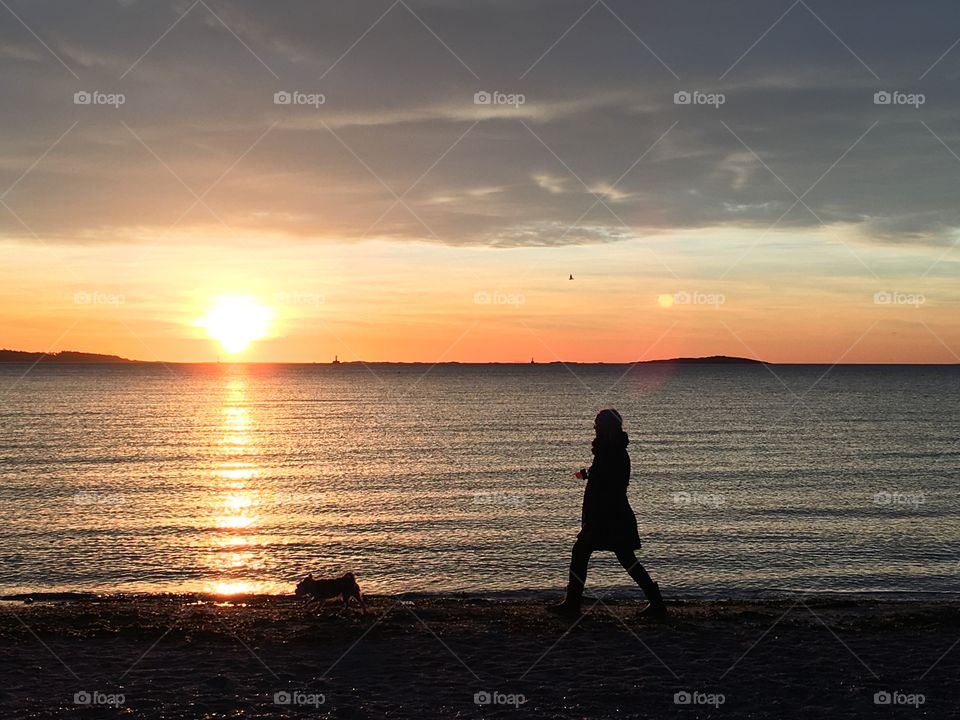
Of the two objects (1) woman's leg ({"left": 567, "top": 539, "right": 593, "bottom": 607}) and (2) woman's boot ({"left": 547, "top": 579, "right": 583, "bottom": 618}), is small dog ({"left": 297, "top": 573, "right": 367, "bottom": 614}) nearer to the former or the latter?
(2) woman's boot ({"left": 547, "top": 579, "right": 583, "bottom": 618})

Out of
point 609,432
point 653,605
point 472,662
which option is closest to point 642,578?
point 653,605

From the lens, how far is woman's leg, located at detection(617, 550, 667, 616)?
36.1 ft

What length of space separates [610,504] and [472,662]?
9.15ft

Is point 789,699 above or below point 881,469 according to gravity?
below

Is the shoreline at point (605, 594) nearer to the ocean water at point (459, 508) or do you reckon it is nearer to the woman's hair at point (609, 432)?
the ocean water at point (459, 508)

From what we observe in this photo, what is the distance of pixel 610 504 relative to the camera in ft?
36.4

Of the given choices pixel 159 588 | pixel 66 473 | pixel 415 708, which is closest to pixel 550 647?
pixel 415 708

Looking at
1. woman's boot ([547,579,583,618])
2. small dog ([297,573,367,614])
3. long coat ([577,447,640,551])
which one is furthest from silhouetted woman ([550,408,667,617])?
small dog ([297,573,367,614])

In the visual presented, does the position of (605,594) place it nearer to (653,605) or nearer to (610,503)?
(653,605)

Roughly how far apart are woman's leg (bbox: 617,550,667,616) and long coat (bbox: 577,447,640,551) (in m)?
0.12

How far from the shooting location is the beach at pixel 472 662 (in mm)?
8328

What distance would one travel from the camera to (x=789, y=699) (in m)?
8.52

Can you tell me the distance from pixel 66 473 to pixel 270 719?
38.2 meters

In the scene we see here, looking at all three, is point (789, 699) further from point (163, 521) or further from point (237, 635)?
point (163, 521)
